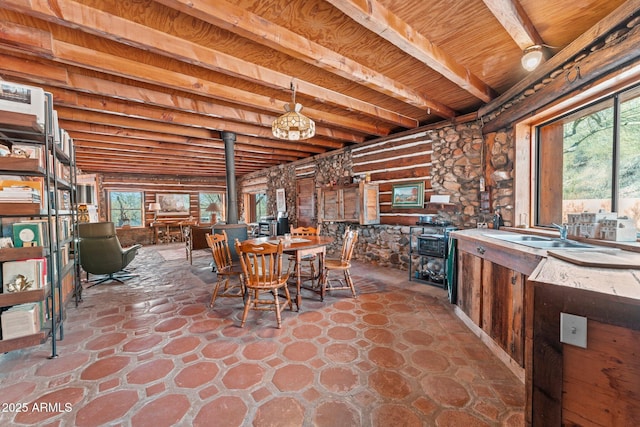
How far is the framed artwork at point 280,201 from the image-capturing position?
7722 millimetres

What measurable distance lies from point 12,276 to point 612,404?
148 inches

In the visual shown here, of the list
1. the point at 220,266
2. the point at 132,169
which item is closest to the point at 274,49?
the point at 220,266

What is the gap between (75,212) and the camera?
3.36 m

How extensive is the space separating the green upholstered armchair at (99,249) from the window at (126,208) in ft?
18.5

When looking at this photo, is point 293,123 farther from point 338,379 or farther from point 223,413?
point 223,413

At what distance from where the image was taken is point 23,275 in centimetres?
202

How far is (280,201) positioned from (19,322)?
6.18m

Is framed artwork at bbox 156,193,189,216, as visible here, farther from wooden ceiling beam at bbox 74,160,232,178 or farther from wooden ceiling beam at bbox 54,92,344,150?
wooden ceiling beam at bbox 54,92,344,150

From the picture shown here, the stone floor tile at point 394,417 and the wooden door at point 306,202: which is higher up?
the wooden door at point 306,202

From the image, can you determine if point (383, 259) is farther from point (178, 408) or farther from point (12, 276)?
point (12, 276)

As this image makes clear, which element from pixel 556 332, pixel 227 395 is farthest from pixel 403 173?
pixel 227 395

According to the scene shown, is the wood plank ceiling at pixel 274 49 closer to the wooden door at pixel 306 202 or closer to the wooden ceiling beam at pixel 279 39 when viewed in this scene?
the wooden ceiling beam at pixel 279 39

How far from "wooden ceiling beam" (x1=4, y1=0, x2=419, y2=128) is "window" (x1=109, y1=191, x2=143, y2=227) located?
27.2 ft

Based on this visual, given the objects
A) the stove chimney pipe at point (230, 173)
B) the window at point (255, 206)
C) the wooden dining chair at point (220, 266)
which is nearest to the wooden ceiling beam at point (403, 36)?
the wooden dining chair at point (220, 266)
